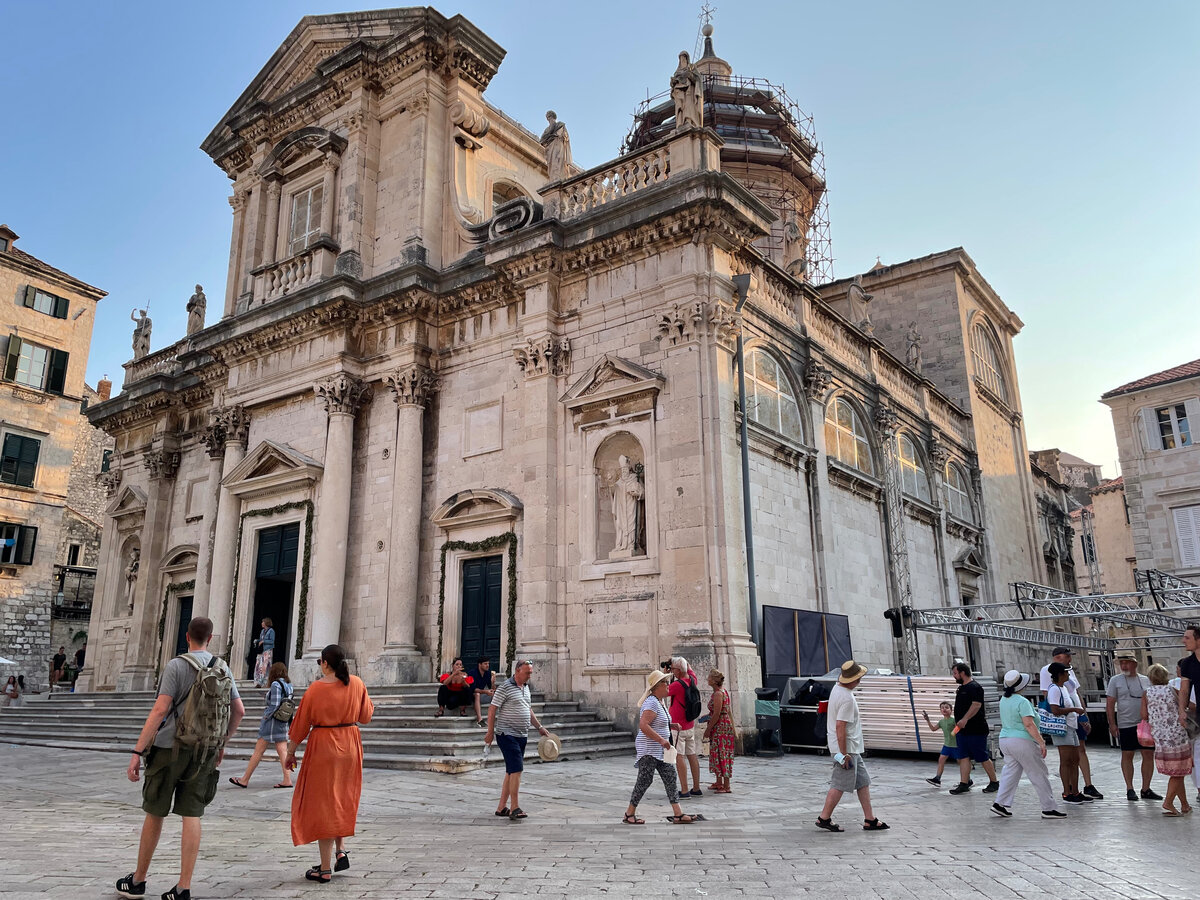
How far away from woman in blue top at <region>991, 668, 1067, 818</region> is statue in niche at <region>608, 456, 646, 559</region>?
7.98 m

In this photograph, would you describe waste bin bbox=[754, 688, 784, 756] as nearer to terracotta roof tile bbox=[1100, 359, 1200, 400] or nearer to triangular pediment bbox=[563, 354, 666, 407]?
triangular pediment bbox=[563, 354, 666, 407]

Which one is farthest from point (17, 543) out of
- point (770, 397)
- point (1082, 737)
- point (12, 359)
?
point (1082, 737)

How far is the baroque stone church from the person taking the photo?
16500 millimetres

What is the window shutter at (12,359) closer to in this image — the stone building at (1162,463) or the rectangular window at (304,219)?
the rectangular window at (304,219)

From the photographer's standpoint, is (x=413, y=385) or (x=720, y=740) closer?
(x=720, y=740)

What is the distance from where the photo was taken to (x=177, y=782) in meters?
5.62

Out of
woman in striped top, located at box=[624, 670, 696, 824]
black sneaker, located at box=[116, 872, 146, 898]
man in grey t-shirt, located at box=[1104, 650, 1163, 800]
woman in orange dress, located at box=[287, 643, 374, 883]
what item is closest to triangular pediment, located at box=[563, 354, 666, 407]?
woman in striped top, located at box=[624, 670, 696, 824]

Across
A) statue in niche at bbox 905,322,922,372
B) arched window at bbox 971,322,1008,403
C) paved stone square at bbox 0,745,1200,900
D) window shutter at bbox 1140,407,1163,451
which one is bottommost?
paved stone square at bbox 0,745,1200,900

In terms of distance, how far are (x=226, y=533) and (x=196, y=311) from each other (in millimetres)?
9026

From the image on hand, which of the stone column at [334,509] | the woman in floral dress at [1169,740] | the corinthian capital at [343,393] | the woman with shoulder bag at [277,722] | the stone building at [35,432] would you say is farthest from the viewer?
the stone building at [35,432]

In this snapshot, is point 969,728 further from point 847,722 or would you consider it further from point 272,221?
point 272,221

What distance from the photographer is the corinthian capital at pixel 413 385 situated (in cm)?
2002

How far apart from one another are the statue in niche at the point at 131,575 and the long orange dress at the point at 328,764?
2294 cm

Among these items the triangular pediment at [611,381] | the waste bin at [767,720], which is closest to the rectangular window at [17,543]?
the triangular pediment at [611,381]
